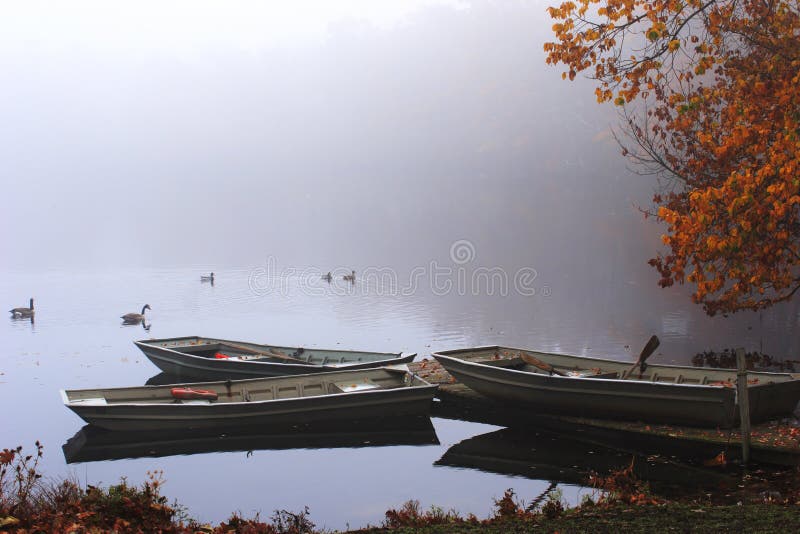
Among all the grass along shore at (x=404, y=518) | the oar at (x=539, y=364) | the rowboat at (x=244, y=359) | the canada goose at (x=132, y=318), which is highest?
the canada goose at (x=132, y=318)

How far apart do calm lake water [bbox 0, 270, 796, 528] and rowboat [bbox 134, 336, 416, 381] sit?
2171 millimetres

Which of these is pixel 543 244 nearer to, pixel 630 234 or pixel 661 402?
pixel 630 234

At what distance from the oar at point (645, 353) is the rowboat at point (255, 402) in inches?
192

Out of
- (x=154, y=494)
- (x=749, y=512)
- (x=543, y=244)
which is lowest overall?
(x=749, y=512)

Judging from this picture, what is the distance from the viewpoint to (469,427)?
1812 cm

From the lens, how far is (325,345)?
33.4m

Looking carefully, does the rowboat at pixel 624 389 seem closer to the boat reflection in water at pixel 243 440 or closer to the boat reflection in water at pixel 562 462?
the boat reflection in water at pixel 562 462

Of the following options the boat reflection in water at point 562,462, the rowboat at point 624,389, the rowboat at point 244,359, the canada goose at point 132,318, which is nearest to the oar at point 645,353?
the rowboat at point 624,389

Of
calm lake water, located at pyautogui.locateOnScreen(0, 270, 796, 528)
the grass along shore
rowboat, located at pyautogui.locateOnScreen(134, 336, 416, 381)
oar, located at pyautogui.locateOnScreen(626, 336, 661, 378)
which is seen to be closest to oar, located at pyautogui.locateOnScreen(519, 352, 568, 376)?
oar, located at pyautogui.locateOnScreen(626, 336, 661, 378)

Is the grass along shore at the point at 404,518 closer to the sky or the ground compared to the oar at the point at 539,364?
closer to the ground

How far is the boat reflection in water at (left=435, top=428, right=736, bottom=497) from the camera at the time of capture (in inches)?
534

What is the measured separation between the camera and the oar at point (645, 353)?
16.9 m

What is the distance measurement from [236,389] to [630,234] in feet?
361

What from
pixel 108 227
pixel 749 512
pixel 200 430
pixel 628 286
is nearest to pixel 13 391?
pixel 200 430
